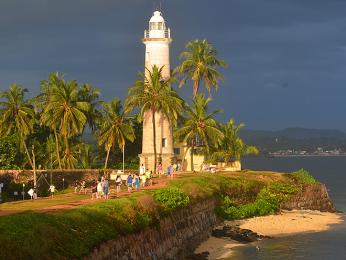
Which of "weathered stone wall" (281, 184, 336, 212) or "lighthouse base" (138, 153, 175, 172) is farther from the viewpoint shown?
"lighthouse base" (138, 153, 175, 172)

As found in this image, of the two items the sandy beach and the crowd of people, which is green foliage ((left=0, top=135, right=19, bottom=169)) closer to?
the crowd of people

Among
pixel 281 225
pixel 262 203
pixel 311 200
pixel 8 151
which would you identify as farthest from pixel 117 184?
pixel 311 200

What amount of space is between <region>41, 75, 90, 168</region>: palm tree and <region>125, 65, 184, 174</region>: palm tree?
18.6 ft

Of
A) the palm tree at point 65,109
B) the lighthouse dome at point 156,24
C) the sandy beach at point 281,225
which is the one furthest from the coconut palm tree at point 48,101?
the sandy beach at point 281,225

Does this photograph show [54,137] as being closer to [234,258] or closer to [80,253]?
[234,258]

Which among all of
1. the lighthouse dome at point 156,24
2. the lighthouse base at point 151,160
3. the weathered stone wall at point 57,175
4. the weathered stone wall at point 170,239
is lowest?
the weathered stone wall at point 170,239

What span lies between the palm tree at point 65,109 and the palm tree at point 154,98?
→ 566cm

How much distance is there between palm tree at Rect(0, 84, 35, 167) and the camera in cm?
7072

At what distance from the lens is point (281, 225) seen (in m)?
56.7

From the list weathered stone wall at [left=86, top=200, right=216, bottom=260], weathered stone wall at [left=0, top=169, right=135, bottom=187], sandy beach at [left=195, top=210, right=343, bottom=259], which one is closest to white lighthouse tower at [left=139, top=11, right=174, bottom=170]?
weathered stone wall at [left=0, top=169, right=135, bottom=187]

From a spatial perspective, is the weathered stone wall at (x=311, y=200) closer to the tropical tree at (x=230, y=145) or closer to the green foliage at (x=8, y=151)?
the tropical tree at (x=230, y=145)

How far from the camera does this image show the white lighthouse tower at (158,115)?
7094 centimetres

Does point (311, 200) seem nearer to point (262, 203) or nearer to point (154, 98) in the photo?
point (262, 203)

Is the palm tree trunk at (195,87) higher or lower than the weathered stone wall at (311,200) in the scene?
Result: higher
